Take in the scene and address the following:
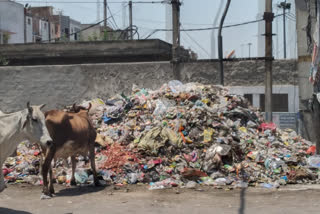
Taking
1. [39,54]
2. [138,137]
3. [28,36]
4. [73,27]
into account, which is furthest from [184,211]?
[73,27]

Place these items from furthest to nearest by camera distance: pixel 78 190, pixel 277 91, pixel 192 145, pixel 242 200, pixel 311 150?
pixel 277 91, pixel 311 150, pixel 192 145, pixel 78 190, pixel 242 200

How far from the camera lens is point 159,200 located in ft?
25.6

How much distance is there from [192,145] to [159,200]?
261 cm

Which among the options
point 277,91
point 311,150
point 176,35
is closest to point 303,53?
point 311,150

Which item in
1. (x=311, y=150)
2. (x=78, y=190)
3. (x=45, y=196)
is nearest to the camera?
(x=45, y=196)

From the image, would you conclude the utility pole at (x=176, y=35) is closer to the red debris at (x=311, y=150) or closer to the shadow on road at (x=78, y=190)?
the red debris at (x=311, y=150)

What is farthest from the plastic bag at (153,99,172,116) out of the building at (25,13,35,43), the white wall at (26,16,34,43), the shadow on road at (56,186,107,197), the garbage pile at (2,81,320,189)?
the white wall at (26,16,34,43)

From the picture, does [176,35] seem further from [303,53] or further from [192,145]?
[192,145]

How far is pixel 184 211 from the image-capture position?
704 cm

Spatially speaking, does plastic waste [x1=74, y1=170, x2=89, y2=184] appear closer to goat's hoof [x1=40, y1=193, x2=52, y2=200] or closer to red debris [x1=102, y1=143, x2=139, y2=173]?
red debris [x1=102, y1=143, x2=139, y2=173]

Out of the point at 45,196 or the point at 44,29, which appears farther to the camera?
the point at 44,29

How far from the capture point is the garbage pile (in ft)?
30.5

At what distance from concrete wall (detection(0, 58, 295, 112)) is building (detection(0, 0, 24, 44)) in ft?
96.3

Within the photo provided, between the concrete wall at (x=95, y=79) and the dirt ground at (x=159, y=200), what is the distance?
5.80m
